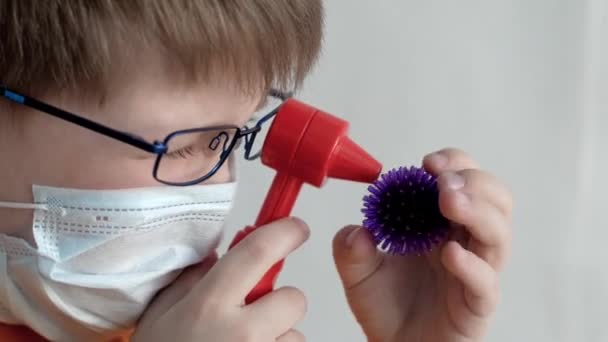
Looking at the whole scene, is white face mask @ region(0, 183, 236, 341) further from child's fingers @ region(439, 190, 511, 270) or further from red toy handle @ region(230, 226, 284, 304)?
child's fingers @ region(439, 190, 511, 270)

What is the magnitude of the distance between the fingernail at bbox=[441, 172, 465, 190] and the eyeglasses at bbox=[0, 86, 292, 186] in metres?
0.15

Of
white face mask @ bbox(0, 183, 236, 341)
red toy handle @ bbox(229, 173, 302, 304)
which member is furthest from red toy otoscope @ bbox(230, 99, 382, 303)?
white face mask @ bbox(0, 183, 236, 341)

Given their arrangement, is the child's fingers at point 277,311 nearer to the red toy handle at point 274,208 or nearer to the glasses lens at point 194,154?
the red toy handle at point 274,208

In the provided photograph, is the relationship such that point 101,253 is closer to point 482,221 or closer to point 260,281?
point 260,281

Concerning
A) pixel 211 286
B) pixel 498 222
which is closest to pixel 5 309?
pixel 211 286

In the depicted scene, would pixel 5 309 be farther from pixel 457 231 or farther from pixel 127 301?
pixel 457 231

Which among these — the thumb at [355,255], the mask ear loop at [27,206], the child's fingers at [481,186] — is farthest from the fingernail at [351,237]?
the mask ear loop at [27,206]

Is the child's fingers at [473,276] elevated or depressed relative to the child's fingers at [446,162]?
depressed

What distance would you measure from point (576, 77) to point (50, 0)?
0.74m

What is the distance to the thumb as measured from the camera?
2.32ft

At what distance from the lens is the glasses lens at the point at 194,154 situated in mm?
638

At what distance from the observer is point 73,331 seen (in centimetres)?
72

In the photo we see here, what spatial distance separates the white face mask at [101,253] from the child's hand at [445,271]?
0.14 meters

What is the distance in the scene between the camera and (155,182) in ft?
2.19
